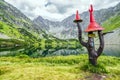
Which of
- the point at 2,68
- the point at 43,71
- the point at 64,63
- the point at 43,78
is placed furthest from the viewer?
the point at 64,63

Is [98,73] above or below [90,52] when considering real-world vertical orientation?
below

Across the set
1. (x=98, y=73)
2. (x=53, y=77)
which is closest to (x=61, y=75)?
(x=53, y=77)

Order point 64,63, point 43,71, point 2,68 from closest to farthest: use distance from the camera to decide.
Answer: point 43,71, point 2,68, point 64,63

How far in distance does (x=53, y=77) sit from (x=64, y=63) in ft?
21.2

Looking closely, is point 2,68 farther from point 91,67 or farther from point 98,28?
point 98,28

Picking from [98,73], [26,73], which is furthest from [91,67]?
[26,73]

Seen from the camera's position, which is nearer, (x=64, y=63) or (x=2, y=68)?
(x=2, y=68)

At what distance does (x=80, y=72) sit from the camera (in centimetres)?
1792

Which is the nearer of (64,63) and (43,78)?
(43,78)

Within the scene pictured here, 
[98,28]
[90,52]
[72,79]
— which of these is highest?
[98,28]

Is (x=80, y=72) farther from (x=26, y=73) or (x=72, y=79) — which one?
(x=26, y=73)

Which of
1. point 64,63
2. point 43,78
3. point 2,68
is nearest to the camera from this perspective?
point 43,78

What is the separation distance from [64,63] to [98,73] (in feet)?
18.3

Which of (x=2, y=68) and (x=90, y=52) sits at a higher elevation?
(x=90, y=52)
